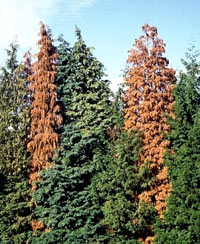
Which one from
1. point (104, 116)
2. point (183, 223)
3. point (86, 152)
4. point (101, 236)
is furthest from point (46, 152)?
point (183, 223)

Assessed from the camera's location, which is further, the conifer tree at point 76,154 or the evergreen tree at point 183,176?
the conifer tree at point 76,154

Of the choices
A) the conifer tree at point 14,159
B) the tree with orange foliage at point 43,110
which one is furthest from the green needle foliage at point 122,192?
the conifer tree at point 14,159

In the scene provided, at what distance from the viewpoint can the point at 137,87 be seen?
22.0 m

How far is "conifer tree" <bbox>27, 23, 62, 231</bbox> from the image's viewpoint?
928 inches

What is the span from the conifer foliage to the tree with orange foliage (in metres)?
4.49

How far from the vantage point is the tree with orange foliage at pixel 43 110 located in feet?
77.5

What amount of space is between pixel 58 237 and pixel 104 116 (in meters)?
7.34

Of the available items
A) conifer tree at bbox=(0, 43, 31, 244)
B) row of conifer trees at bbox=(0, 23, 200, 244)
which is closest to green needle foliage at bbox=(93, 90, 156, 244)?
row of conifer trees at bbox=(0, 23, 200, 244)

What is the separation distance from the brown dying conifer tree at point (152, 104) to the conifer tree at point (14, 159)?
21.6 feet

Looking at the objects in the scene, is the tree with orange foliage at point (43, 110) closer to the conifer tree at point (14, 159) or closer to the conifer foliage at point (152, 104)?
the conifer tree at point (14, 159)

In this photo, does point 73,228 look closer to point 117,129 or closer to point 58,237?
point 58,237

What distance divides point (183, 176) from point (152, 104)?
14.4 feet

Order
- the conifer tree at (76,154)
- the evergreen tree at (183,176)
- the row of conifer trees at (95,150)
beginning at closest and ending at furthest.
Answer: the evergreen tree at (183,176) → the row of conifer trees at (95,150) → the conifer tree at (76,154)

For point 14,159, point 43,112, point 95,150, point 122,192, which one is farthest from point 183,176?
point 14,159
